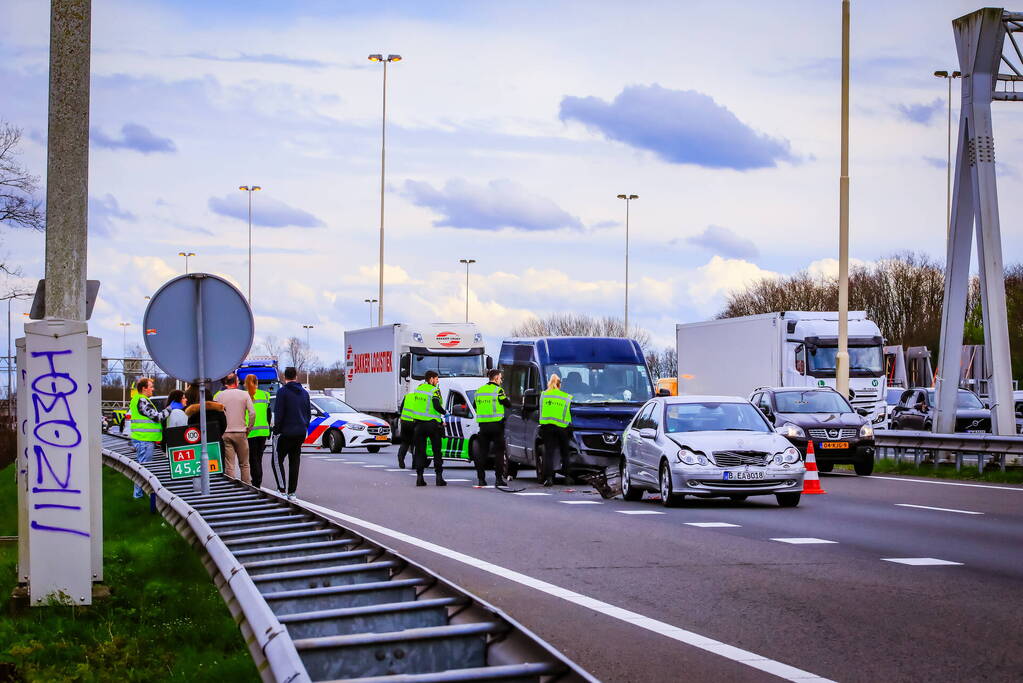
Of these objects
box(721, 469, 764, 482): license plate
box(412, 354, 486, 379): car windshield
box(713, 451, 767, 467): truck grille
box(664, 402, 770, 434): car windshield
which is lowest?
box(721, 469, 764, 482): license plate

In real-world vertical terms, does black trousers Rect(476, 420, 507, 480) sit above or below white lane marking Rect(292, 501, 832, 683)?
above

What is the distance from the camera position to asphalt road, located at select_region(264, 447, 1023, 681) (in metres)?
7.90

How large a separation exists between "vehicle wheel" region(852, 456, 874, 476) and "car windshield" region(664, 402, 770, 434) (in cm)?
806

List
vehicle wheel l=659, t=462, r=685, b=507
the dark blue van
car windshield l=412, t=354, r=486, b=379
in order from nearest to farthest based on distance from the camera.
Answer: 1. vehicle wheel l=659, t=462, r=685, b=507
2. the dark blue van
3. car windshield l=412, t=354, r=486, b=379

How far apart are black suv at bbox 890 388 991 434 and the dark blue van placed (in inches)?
589

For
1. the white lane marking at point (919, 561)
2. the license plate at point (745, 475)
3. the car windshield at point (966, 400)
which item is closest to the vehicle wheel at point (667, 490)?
the license plate at point (745, 475)

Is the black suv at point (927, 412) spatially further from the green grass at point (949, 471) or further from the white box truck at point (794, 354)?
the green grass at point (949, 471)

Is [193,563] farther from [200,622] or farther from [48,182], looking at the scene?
[48,182]

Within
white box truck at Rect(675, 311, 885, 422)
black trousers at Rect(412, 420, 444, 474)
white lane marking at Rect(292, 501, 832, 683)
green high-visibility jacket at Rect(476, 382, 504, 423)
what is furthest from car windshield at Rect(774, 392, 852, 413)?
white lane marking at Rect(292, 501, 832, 683)

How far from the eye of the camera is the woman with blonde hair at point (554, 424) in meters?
22.8

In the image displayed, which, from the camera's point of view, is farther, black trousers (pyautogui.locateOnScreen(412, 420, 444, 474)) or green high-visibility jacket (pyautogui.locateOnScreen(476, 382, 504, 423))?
green high-visibility jacket (pyautogui.locateOnScreen(476, 382, 504, 423))

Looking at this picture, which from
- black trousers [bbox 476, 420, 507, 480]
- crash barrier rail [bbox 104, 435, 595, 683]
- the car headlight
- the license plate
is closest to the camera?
crash barrier rail [bbox 104, 435, 595, 683]

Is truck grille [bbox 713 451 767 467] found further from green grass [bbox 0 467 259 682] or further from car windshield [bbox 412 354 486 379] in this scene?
car windshield [bbox 412 354 486 379]

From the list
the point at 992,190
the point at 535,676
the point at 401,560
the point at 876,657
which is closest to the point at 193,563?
the point at 401,560
